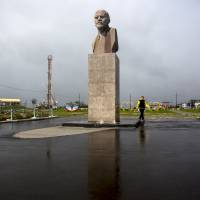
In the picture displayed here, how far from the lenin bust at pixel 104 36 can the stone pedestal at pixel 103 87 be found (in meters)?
0.41

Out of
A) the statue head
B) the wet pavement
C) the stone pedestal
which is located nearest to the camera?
the wet pavement

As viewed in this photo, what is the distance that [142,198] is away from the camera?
395cm

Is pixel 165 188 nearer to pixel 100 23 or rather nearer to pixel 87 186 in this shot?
pixel 87 186

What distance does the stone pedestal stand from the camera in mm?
16656

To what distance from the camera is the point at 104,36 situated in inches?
678

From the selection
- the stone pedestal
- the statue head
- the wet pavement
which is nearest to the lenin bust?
the statue head

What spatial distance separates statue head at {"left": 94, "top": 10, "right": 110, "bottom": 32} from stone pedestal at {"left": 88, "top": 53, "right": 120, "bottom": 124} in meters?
1.51

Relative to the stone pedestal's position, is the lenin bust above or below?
above

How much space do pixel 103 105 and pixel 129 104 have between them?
6337 cm

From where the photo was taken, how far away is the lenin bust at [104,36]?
16891 millimetres

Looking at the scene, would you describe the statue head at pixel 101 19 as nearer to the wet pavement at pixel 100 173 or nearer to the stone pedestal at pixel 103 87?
the stone pedestal at pixel 103 87

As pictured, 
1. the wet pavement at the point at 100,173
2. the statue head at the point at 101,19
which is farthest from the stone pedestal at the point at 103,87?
the wet pavement at the point at 100,173

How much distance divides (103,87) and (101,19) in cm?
355

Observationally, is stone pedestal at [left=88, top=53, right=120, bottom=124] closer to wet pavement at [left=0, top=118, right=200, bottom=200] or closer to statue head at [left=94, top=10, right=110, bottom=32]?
statue head at [left=94, top=10, right=110, bottom=32]
